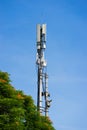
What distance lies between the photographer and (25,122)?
42594 mm

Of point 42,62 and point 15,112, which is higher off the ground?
point 42,62

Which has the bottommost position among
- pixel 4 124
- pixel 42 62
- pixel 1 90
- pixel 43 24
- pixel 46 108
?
pixel 4 124

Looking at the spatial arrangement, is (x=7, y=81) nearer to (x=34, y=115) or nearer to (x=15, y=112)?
(x=15, y=112)

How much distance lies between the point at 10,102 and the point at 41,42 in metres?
19.9

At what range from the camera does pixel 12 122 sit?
36.6 meters

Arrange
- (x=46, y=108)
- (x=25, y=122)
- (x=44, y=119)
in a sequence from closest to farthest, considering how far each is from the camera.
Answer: (x=25, y=122)
(x=44, y=119)
(x=46, y=108)

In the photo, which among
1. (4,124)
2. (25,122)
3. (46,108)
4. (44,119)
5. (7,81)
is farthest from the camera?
(46,108)

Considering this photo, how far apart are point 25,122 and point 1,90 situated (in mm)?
5823

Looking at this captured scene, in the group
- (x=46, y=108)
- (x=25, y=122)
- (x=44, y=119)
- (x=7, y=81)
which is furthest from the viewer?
(x=46, y=108)

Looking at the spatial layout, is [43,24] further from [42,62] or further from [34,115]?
[34,115]

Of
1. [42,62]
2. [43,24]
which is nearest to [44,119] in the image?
[42,62]

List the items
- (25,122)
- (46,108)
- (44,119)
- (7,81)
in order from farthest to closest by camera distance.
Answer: (46,108) → (44,119) → (25,122) → (7,81)

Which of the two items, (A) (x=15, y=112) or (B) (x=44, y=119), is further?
(B) (x=44, y=119)

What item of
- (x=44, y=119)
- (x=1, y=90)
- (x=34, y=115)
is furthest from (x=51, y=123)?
(x=1, y=90)
